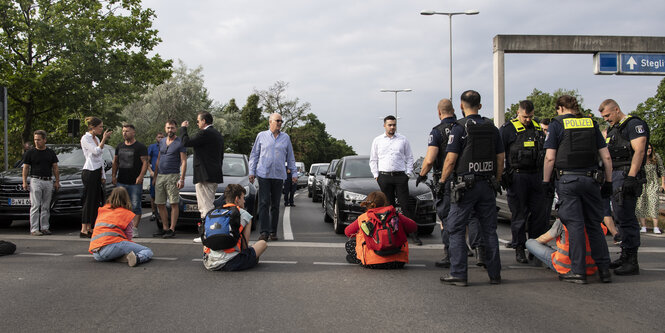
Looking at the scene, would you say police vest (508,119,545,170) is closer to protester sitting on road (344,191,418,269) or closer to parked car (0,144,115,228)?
protester sitting on road (344,191,418,269)

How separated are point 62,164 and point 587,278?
9.78 m

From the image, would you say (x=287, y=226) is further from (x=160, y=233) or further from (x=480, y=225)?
(x=480, y=225)

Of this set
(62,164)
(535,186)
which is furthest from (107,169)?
(535,186)

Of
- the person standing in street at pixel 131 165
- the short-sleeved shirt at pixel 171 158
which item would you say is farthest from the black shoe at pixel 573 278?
the person standing in street at pixel 131 165

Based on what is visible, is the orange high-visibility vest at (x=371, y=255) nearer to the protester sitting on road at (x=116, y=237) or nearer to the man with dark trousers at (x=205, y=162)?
the protester sitting on road at (x=116, y=237)

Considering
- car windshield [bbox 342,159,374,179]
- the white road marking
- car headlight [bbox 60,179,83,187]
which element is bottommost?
the white road marking

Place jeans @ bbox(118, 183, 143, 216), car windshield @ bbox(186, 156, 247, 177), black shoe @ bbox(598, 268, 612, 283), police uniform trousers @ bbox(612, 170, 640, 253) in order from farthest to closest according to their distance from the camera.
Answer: car windshield @ bbox(186, 156, 247, 177) < jeans @ bbox(118, 183, 143, 216) < police uniform trousers @ bbox(612, 170, 640, 253) < black shoe @ bbox(598, 268, 612, 283)

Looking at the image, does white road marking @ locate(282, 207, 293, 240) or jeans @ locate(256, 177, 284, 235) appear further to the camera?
white road marking @ locate(282, 207, 293, 240)

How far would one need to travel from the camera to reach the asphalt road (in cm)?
409

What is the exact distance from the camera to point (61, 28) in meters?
19.2

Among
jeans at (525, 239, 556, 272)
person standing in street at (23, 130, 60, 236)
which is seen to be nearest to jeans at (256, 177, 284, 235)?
person standing in street at (23, 130, 60, 236)

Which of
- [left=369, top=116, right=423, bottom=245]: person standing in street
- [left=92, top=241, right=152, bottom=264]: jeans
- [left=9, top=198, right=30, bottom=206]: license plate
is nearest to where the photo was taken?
[left=92, top=241, right=152, bottom=264]: jeans

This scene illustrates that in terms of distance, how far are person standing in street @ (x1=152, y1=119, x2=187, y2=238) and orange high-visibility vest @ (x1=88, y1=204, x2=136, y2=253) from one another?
2.02 meters

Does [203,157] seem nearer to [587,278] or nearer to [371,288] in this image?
[371,288]
